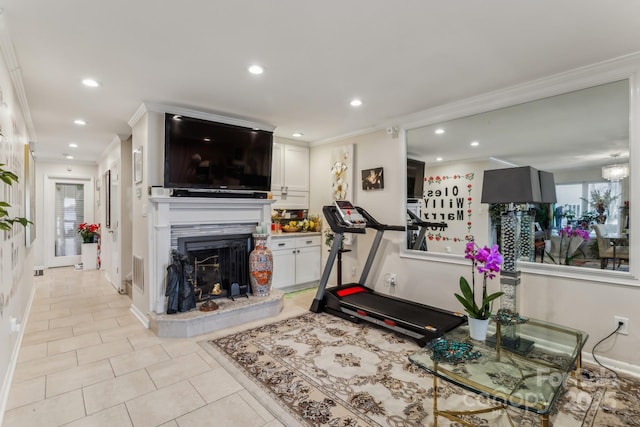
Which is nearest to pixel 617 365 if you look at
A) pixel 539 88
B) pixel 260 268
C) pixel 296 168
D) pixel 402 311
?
pixel 402 311

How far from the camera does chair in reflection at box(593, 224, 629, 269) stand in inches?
100

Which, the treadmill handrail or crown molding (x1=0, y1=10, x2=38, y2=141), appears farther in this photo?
the treadmill handrail

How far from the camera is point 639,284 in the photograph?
245cm

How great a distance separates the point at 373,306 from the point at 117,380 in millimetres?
2411

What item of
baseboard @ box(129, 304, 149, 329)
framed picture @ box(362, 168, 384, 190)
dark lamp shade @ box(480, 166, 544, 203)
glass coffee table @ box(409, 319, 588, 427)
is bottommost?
baseboard @ box(129, 304, 149, 329)

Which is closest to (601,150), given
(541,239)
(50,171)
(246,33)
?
(541,239)

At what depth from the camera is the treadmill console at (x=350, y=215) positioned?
392 cm

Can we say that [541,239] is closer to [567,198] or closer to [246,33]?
[567,198]

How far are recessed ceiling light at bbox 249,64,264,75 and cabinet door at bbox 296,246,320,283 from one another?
2.86m

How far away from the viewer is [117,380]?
7.95ft

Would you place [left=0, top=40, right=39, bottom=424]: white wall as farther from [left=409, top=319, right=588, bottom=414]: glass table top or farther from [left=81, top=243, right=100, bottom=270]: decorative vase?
[left=81, top=243, right=100, bottom=270]: decorative vase

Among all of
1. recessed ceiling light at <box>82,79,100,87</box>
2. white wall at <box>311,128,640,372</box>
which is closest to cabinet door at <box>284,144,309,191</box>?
white wall at <box>311,128,640,372</box>

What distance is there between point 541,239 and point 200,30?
3.27 meters

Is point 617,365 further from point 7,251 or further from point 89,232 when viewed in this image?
point 89,232
